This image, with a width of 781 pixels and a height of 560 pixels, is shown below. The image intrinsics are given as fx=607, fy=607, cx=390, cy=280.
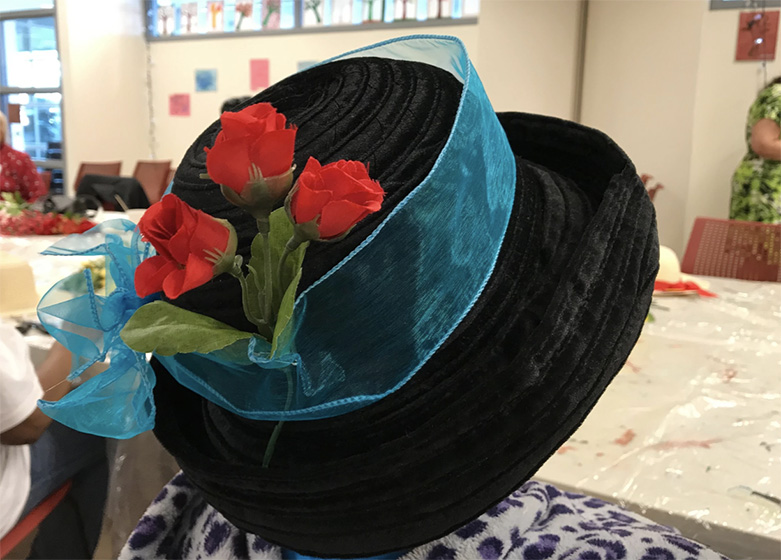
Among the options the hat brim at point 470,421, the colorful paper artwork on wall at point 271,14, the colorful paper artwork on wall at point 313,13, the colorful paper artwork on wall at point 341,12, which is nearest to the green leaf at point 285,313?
the hat brim at point 470,421

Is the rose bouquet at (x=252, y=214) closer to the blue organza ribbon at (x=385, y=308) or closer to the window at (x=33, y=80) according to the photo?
the blue organza ribbon at (x=385, y=308)

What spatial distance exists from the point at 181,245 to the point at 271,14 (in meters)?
5.37

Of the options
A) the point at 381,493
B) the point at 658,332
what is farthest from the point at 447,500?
the point at 658,332

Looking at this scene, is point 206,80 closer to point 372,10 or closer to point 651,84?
point 372,10

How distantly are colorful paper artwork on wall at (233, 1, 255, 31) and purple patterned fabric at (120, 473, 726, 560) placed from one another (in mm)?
5172

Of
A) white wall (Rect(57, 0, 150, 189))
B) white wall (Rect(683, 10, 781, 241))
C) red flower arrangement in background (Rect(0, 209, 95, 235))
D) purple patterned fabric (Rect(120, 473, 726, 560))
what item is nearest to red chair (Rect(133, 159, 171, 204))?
white wall (Rect(57, 0, 150, 189))

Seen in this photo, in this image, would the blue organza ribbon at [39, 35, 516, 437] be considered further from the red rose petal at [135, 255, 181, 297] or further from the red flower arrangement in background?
the red flower arrangement in background

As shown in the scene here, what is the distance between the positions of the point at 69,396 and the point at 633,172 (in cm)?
46

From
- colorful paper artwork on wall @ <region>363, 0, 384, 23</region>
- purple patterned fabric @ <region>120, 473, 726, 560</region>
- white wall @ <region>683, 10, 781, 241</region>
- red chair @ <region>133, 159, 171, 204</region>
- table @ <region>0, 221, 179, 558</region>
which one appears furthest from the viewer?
colorful paper artwork on wall @ <region>363, 0, 384, 23</region>

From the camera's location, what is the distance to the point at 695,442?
881 millimetres

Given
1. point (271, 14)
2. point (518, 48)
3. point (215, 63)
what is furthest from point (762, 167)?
point (215, 63)

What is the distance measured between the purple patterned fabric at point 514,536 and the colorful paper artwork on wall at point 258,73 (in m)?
4.89

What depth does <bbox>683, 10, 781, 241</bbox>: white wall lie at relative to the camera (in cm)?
320

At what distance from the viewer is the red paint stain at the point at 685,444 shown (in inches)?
34.3
